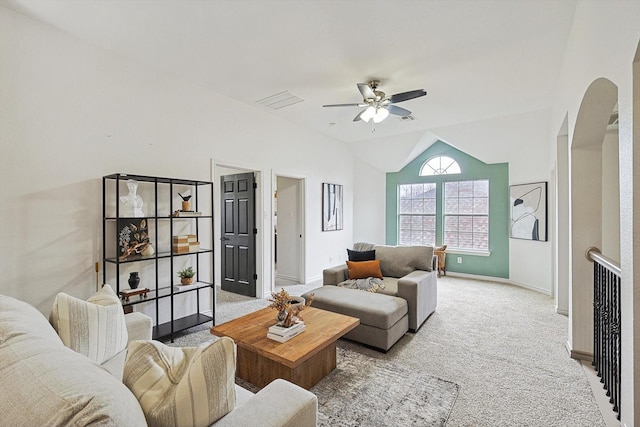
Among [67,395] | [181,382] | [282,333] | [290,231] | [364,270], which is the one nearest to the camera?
[67,395]

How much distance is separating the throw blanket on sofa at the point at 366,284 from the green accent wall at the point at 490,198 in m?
3.09

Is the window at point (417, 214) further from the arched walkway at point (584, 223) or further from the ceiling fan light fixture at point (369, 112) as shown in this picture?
the arched walkway at point (584, 223)

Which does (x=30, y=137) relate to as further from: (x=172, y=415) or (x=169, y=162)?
(x=172, y=415)

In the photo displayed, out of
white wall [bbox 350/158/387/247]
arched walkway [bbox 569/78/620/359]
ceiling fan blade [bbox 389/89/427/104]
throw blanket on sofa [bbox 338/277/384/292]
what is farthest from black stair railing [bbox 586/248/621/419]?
white wall [bbox 350/158/387/247]

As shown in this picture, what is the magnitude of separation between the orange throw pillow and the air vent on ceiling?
2356 millimetres

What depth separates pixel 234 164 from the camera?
4.19 m

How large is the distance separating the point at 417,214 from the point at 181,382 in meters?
6.24

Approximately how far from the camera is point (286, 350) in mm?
2000

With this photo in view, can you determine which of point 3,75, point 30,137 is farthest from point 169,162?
point 3,75

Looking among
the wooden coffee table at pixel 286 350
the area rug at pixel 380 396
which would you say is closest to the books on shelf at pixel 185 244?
the wooden coffee table at pixel 286 350

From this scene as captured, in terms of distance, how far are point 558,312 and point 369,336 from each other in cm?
274

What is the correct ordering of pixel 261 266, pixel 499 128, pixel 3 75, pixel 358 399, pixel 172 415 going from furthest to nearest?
pixel 499 128 < pixel 261 266 < pixel 3 75 < pixel 358 399 < pixel 172 415

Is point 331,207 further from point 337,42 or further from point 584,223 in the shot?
point 584,223

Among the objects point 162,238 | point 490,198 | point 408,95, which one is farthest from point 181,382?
point 490,198
